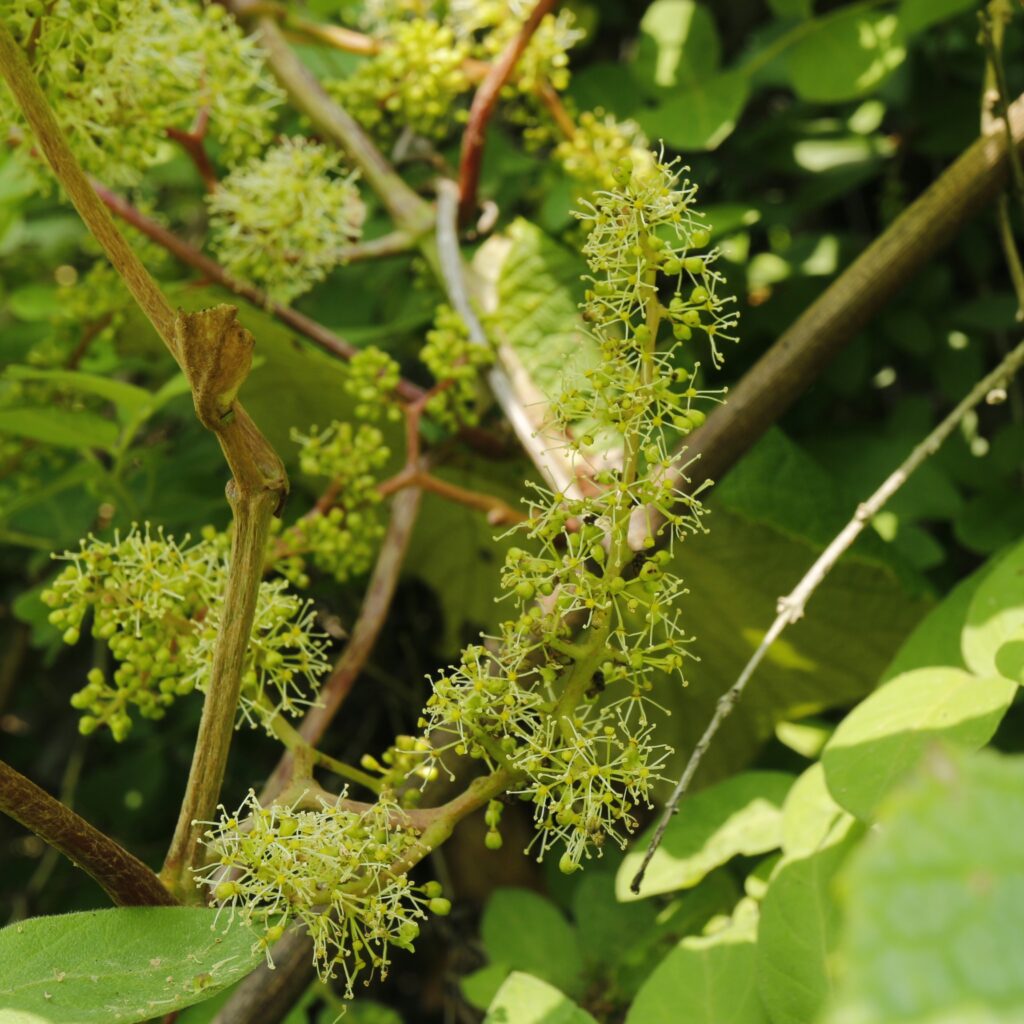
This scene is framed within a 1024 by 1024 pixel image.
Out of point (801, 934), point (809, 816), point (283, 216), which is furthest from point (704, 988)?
point (283, 216)

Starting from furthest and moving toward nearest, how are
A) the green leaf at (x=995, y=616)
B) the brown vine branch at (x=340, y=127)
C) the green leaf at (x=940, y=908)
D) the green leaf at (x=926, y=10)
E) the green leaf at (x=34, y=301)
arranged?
the green leaf at (x=34, y=301) → the brown vine branch at (x=340, y=127) → the green leaf at (x=926, y=10) → the green leaf at (x=995, y=616) → the green leaf at (x=940, y=908)

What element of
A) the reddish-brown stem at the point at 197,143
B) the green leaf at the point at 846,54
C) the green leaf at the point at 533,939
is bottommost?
the green leaf at the point at 533,939

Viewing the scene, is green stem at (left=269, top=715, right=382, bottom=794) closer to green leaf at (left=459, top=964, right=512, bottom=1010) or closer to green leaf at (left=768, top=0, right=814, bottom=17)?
green leaf at (left=459, top=964, right=512, bottom=1010)

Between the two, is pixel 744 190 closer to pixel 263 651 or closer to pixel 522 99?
pixel 522 99

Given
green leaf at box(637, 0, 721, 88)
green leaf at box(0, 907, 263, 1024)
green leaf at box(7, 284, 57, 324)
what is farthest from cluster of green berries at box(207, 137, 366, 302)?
green leaf at box(0, 907, 263, 1024)

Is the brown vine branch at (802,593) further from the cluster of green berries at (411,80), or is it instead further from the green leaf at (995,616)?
the cluster of green berries at (411,80)

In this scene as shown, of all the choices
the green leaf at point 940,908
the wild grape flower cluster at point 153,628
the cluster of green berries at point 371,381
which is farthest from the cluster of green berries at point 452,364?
the green leaf at point 940,908

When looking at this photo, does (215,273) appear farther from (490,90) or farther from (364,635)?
(364,635)

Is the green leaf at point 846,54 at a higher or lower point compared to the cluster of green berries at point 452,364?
higher
